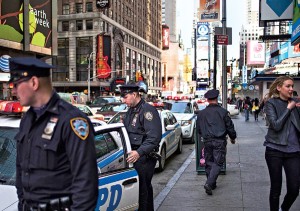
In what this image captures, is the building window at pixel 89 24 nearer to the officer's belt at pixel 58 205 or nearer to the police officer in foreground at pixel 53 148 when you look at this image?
the police officer in foreground at pixel 53 148

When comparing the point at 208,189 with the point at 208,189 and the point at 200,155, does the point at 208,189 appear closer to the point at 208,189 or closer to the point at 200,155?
the point at 208,189

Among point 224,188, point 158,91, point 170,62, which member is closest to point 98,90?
point 158,91

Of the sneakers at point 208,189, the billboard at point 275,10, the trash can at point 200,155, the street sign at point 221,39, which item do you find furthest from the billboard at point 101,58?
the sneakers at point 208,189

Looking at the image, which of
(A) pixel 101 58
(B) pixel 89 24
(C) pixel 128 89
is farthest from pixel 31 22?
(B) pixel 89 24

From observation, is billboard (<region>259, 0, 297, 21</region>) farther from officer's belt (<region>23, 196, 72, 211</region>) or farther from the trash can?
officer's belt (<region>23, 196, 72, 211</region>)

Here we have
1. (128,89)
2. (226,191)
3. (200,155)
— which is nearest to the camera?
(128,89)

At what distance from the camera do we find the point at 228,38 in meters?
11.6

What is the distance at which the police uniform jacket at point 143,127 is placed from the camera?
14.8 feet

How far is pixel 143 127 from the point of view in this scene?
4633 millimetres

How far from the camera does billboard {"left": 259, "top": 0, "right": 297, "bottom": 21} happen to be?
13.2 meters

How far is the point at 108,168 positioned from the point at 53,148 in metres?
2.05

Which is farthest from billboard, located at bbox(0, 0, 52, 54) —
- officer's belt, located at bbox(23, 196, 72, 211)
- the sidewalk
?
officer's belt, located at bbox(23, 196, 72, 211)

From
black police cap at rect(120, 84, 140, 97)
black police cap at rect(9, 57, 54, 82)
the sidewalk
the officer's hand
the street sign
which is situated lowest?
the sidewalk

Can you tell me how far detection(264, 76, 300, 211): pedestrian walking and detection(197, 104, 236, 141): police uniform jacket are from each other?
2030 mm
